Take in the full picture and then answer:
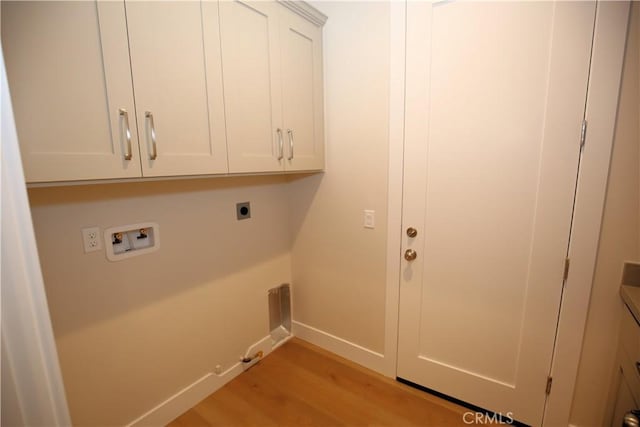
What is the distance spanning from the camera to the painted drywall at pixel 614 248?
1115 millimetres

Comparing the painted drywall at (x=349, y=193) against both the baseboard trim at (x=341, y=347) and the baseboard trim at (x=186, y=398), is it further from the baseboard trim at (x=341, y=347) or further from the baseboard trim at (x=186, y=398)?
the baseboard trim at (x=186, y=398)

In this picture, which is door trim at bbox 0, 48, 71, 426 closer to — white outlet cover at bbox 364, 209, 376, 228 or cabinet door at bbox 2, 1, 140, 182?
cabinet door at bbox 2, 1, 140, 182

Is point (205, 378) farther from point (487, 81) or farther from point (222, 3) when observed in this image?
point (487, 81)

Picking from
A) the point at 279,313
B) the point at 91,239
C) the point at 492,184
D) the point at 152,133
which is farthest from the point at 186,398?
the point at 492,184

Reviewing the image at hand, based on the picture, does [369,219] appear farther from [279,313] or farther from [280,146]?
[279,313]

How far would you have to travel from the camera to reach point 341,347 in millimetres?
2086

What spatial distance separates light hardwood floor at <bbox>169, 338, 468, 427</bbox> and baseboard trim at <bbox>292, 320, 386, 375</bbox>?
5cm

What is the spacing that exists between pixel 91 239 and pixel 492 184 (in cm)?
183

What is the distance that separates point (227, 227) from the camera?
1.78 meters

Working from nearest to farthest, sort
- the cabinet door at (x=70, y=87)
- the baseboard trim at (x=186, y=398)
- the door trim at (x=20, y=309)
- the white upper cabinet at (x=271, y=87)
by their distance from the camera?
the door trim at (x=20, y=309) → the cabinet door at (x=70, y=87) → the white upper cabinet at (x=271, y=87) → the baseboard trim at (x=186, y=398)

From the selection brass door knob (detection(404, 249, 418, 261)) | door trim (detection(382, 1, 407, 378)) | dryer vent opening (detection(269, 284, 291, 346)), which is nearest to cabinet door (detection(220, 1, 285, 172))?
door trim (detection(382, 1, 407, 378))

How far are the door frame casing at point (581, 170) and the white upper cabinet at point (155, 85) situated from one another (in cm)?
54

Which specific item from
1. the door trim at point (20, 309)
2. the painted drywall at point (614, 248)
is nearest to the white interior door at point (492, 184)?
the painted drywall at point (614, 248)

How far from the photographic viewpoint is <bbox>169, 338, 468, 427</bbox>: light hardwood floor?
62.0 inches
